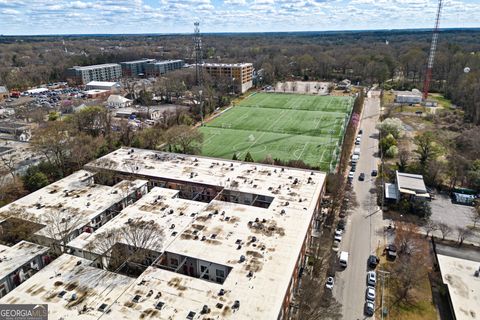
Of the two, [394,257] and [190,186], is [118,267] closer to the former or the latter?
[190,186]

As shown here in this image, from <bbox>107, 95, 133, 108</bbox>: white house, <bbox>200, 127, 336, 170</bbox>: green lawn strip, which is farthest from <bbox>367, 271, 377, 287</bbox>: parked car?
<bbox>107, 95, 133, 108</bbox>: white house

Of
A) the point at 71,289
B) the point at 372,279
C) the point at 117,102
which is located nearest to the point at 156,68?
the point at 117,102

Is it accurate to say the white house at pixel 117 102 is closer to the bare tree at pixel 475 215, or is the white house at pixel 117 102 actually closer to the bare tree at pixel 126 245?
the bare tree at pixel 126 245

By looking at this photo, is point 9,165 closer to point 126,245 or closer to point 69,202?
point 69,202

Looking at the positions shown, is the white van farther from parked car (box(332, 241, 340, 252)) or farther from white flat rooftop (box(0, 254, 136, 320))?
white flat rooftop (box(0, 254, 136, 320))

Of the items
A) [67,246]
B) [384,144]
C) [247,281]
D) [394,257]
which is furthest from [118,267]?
[384,144]

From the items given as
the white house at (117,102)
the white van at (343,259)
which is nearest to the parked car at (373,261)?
the white van at (343,259)
